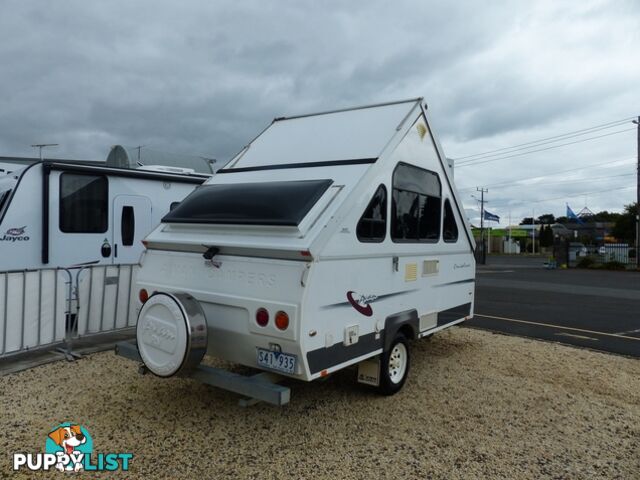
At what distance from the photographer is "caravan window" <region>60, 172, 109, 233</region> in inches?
281

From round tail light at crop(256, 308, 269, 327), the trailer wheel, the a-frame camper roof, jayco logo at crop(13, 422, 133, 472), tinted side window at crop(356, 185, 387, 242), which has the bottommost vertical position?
jayco logo at crop(13, 422, 133, 472)

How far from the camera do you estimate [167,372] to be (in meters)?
4.02

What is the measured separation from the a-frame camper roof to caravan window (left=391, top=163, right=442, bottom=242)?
0.41 meters

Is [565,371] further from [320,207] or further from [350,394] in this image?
[320,207]

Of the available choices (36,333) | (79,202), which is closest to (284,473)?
(36,333)

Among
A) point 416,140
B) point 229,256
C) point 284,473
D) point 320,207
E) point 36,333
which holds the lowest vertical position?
point 284,473

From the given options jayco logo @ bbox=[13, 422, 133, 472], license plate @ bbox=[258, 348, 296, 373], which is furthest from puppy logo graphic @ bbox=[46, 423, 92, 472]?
license plate @ bbox=[258, 348, 296, 373]

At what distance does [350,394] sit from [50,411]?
9.02 feet

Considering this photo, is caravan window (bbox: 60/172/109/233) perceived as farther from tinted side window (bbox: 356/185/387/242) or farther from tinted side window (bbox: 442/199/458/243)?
tinted side window (bbox: 442/199/458/243)

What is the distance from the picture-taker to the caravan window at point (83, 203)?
7148mm

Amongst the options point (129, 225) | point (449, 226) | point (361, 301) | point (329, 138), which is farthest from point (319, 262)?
point (129, 225)

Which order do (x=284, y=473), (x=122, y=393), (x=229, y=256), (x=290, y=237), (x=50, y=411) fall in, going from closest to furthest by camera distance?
(x=284, y=473)
(x=290, y=237)
(x=229, y=256)
(x=50, y=411)
(x=122, y=393)

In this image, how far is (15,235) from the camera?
21.7 ft

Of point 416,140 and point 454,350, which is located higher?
point 416,140
